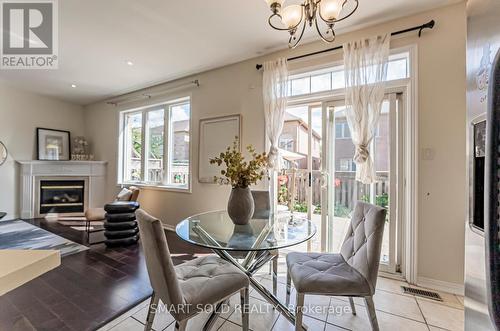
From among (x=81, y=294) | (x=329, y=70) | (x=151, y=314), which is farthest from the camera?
(x=329, y=70)

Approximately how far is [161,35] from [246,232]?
2.55 m

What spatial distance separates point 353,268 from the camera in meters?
1.56

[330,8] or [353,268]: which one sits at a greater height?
[330,8]

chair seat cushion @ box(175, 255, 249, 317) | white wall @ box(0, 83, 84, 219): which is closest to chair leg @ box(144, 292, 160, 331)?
chair seat cushion @ box(175, 255, 249, 317)

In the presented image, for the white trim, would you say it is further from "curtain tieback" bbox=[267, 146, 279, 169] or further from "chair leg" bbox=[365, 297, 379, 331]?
"curtain tieback" bbox=[267, 146, 279, 169]

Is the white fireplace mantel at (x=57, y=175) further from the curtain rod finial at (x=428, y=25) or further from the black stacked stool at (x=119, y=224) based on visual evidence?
the curtain rod finial at (x=428, y=25)

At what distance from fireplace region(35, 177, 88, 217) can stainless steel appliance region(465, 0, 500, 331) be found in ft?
21.3

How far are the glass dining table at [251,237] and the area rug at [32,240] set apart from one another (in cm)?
238

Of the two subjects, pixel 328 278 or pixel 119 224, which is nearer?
pixel 328 278

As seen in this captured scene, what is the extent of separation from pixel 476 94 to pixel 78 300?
9.45 ft

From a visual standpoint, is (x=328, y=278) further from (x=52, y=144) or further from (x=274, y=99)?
(x=52, y=144)

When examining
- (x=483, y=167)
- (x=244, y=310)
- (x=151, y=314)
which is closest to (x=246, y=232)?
(x=244, y=310)

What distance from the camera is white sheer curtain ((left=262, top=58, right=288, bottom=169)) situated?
292 centimetres

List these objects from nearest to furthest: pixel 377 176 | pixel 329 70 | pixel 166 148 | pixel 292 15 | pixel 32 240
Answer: pixel 292 15
pixel 377 176
pixel 329 70
pixel 32 240
pixel 166 148
